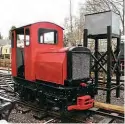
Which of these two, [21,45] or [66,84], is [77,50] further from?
[21,45]

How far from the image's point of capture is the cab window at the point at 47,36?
8.53 m

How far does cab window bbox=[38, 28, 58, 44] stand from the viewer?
28.0ft

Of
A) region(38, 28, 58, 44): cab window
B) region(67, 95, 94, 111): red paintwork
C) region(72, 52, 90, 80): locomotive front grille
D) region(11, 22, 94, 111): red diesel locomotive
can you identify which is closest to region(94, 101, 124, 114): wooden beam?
region(11, 22, 94, 111): red diesel locomotive

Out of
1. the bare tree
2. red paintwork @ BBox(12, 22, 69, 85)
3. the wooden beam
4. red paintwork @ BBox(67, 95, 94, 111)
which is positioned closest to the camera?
red paintwork @ BBox(67, 95, 94, 111)

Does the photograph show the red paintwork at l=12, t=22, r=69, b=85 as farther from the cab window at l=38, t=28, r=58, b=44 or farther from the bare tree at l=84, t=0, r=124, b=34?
the bare tree at l=84, t=0, r=124, b=34

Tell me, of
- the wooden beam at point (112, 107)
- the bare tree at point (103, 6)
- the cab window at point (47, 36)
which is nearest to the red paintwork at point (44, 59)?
the cab window at point (47, 36)

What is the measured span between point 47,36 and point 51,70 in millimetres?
1710

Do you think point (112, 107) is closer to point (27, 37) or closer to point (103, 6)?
point (27, 37)

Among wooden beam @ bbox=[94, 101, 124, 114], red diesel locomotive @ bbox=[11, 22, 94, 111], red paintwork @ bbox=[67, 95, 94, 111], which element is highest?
red diesel locomotive @ bbox=[11, 22, 94, 111]

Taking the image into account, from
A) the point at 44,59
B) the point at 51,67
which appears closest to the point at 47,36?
the point at 44,59

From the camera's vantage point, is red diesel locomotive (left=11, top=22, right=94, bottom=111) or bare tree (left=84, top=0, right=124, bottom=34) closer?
red diesel locomotive (left=11, top=22, right=94, bottom=111)

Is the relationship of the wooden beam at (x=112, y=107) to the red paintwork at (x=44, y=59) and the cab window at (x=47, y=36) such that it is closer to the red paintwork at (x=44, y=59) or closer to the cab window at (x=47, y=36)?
the red paintwork at (x=44, y=59)

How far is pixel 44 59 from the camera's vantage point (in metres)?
8.05

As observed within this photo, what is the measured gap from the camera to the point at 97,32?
31.2 ft
